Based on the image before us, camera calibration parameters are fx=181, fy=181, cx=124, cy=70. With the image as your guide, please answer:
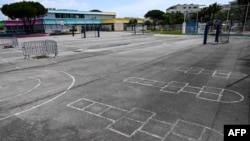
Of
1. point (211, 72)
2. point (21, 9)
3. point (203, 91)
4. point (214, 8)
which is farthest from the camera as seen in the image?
point (21, 9)

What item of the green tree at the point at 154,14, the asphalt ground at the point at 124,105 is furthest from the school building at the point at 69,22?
the asphalt ground at the point at 124,105

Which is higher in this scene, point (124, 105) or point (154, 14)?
point (154, 14)

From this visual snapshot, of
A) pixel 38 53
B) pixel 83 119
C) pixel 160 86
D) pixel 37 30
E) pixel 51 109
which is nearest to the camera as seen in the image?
pixel 83 119

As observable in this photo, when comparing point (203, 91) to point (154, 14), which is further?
point (154, 14)

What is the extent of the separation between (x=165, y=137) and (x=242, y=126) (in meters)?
2.50

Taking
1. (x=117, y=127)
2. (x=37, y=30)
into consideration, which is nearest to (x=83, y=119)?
(x=117, y=127)

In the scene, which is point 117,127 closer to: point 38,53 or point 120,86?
point 120,86

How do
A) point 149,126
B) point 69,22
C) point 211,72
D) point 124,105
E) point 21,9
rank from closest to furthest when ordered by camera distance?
1. point 149,126
2. point 124,105
3. point 211,72
4. point 21,9
5. point 69,22

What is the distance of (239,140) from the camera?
192 inches

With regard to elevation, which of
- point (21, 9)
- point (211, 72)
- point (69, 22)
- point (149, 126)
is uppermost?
point (21, 9)

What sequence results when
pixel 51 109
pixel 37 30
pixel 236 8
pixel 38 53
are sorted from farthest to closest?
pixel 37 30
pixel 236 8
pixel 38 53
pixel 51 109

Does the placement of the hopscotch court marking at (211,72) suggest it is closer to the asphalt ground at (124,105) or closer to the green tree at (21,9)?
the asphalt ground at (124,105)

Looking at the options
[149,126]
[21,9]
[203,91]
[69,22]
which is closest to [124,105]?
[149,126]

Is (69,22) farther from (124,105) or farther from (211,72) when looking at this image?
(124,105)
